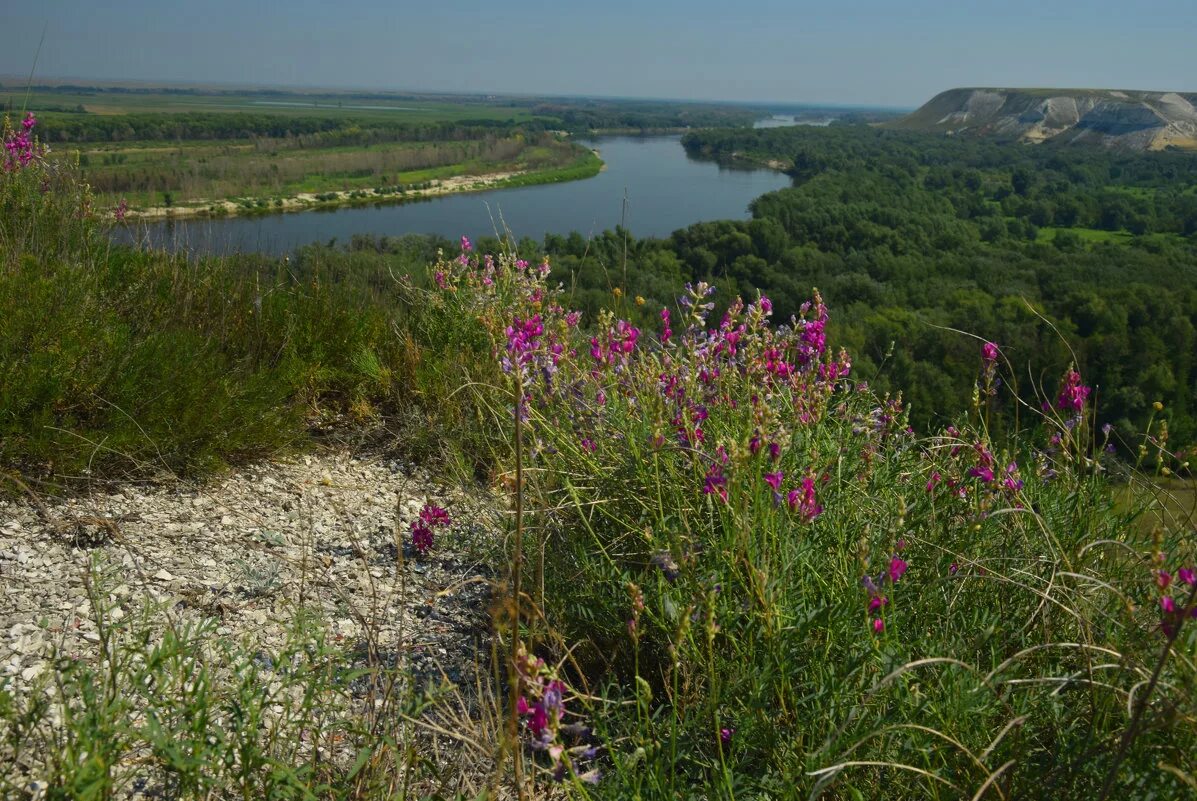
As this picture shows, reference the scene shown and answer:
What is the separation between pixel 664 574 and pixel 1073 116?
98.7m

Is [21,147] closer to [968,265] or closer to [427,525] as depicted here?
[427,525]

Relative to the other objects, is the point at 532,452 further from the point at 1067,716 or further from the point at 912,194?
the point at 912,194

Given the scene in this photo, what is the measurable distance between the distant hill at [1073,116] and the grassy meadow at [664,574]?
8855 centimetres

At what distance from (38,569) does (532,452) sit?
152 cm

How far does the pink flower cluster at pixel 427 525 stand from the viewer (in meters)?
2.71

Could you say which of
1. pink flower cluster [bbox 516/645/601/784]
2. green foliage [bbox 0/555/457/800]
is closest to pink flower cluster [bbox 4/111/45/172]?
green foliage [bbox 0/555/457/800]

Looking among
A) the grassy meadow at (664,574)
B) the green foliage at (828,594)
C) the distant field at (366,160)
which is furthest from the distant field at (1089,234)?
the green foliage at (828,594)

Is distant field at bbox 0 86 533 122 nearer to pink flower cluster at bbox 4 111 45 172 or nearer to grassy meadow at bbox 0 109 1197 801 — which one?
pink flower cluster at bbox 4 111 45 172

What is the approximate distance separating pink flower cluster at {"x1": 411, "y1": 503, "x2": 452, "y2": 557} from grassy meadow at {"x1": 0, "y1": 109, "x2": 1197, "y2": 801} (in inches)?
13.2

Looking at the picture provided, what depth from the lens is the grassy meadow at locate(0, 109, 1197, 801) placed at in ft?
4.35

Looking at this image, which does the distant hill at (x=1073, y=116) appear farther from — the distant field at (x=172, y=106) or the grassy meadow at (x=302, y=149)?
the distant field at (x=172, y=106)

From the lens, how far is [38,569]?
2.30 meters

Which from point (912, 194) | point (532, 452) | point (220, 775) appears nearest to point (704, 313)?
point (532, 452)

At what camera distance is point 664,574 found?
6.59 feet
